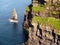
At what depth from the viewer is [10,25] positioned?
486 feet

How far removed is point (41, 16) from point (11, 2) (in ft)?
183

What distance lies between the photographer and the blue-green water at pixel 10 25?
131 metres

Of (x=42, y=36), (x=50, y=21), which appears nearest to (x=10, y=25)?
(x=42, y=36)

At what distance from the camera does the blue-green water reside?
131m

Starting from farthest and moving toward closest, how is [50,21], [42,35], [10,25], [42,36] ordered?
[10,25] → [50,21] → [42,36] → [42,35]

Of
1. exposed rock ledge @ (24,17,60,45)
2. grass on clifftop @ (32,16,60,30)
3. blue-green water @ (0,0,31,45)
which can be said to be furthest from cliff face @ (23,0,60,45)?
blue-green water @ (0,0,31,45)

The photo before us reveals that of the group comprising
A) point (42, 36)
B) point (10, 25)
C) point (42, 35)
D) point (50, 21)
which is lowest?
point (10, 25)

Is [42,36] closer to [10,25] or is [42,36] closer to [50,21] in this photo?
[50,21]

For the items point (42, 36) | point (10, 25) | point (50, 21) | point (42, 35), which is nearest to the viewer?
point (42, 35)

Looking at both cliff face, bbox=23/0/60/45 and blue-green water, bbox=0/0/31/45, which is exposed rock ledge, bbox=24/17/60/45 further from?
blue-green water, bbox=0/0/31/45

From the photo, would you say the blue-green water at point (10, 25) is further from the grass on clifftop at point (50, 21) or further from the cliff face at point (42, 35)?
the grass on clifftop at point (50, 21)

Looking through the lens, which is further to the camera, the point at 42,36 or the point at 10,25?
the point at 10,25

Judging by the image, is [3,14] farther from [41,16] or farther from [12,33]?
[41,16]

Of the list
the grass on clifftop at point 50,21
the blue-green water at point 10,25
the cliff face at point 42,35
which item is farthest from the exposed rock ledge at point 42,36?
the blue-green water at point 10,25
